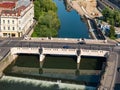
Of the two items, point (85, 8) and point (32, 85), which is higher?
point (85, 8)

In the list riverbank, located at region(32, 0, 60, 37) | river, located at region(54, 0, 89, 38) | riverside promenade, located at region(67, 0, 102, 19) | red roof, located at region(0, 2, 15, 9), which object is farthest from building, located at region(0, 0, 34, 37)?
riverside promenade, located at region(67, 0, 102, 19)

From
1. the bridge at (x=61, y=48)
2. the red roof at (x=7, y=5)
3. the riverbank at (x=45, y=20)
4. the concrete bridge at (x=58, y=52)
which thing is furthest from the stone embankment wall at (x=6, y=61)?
the red roof at (x=7, y=5)

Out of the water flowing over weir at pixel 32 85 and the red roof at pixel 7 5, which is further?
the red roof at pixel 7 5

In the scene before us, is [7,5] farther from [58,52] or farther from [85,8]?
[85,8]

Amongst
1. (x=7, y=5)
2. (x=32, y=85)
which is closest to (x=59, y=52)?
(x=32, y=85)

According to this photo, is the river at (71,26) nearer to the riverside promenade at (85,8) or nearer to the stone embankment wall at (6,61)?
the riverside promenade at (85,8)

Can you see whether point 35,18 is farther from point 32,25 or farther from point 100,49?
point 100,49

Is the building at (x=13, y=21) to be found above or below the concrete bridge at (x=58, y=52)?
above
